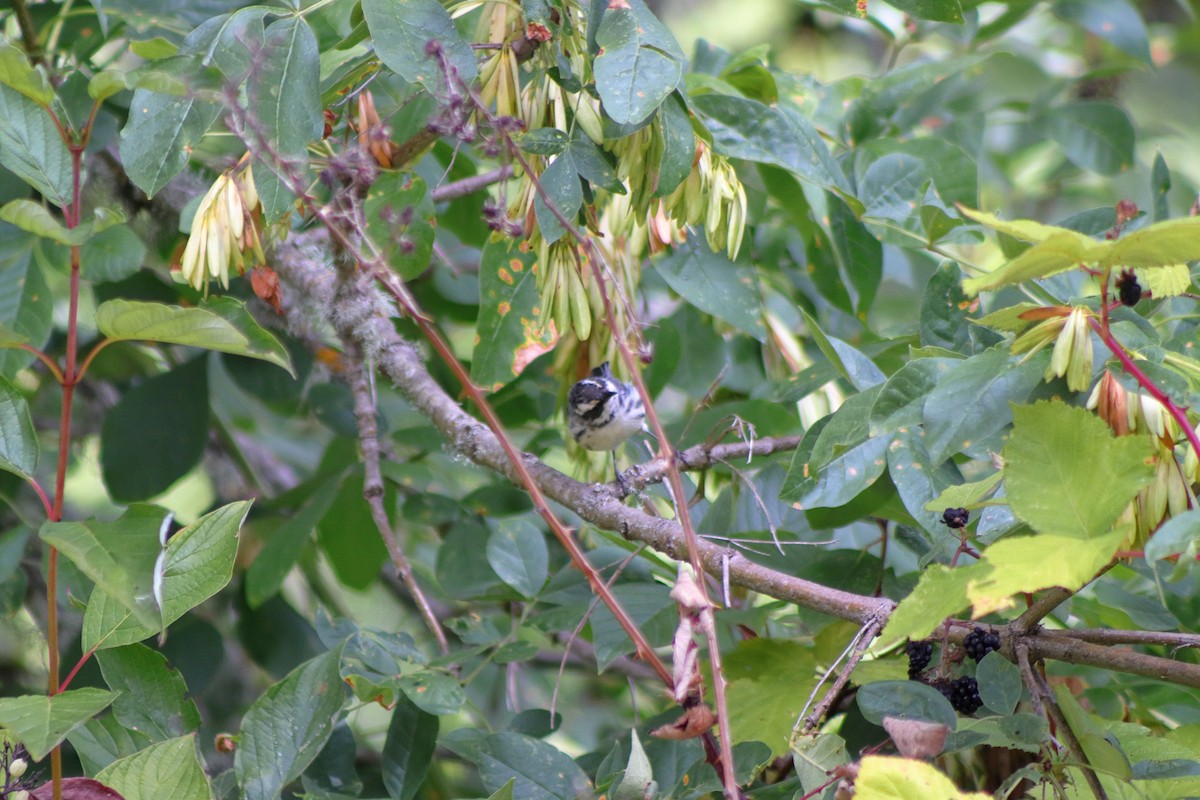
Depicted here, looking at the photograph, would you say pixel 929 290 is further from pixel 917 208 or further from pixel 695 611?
pixel 695 611

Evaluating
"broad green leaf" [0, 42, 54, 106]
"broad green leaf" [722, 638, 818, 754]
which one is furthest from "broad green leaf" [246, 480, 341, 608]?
"broad green leaf" [0, 42, 54, 106]

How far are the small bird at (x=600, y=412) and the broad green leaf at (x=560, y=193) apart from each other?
18.5 inches

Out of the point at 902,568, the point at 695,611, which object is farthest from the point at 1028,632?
the point at 902,568

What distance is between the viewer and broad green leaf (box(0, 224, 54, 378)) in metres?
1.70

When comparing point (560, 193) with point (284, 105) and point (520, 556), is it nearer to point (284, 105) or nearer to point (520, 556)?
point (284, 105)

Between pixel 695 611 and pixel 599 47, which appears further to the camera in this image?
pixel 599 47

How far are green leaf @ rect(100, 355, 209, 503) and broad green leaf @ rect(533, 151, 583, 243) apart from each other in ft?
3.95

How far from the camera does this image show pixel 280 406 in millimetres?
2336

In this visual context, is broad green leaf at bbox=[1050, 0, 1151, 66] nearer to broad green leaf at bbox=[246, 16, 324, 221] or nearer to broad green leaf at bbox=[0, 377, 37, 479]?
broad green leaf at bbox=[246, 16, 324, 221]

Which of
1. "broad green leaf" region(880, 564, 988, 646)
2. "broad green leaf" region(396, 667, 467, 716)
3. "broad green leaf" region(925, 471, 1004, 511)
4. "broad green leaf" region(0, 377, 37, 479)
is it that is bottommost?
"broad green leaf" region(396, 667, 467, 716)

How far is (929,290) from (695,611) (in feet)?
2.06

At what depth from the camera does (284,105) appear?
1.23m

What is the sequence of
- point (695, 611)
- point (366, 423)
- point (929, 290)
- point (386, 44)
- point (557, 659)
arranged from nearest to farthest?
point (695, 611) → point (386, 44) → point (929, 290) → point (366, 423) → point (557, 659)

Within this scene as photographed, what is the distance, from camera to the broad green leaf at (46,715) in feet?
2.96
